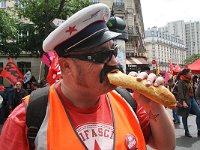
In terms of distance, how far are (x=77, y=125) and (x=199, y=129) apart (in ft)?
22.6

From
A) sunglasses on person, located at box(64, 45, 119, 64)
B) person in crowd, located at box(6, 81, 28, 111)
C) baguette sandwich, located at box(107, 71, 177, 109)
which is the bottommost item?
person in crowd, located at box(6, 81, 28, 111)

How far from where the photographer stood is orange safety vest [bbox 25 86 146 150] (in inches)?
67.2

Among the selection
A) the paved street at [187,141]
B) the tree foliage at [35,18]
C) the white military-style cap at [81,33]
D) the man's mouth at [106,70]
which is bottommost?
the paved street at [187,141]

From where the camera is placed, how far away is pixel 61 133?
173cm

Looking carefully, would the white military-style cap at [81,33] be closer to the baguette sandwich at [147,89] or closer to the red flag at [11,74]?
the baguette sandwich at [147,89]

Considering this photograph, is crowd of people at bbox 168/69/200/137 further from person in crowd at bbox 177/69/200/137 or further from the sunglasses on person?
the sunglasses on person

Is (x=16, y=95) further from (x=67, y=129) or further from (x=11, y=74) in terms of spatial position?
(x=67, y=129)

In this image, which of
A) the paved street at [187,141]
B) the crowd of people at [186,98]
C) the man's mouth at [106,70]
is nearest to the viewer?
the man's mouth at [106,70]

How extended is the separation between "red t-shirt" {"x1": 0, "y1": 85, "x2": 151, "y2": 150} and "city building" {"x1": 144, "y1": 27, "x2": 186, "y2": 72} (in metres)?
108

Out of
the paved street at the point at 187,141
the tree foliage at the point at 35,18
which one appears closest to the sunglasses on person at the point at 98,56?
the paved street at the point at 187,141

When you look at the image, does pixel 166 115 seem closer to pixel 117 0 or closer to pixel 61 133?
pixel 61 133

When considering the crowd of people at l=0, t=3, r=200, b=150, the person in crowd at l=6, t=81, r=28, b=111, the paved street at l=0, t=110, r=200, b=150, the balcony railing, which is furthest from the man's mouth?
the balcony railing

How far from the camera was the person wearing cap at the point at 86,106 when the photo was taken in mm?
1747

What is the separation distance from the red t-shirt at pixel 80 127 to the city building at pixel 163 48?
10838 centimetres
